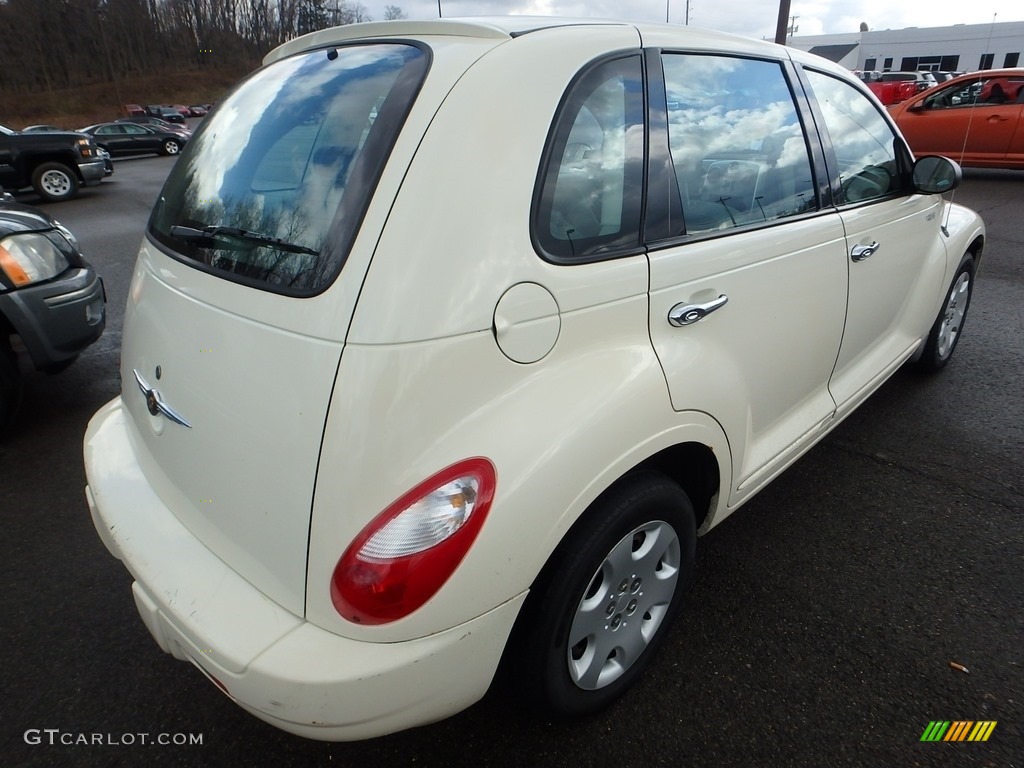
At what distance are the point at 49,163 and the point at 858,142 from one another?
1514cm

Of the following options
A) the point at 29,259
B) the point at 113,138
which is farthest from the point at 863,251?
the point at 113,138

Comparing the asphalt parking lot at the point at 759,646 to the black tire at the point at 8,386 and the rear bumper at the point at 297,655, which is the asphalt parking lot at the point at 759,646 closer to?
the black tire at the point at 8,386

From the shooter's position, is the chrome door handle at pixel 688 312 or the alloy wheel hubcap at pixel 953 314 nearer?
the chrome door handle at pixel 688 312

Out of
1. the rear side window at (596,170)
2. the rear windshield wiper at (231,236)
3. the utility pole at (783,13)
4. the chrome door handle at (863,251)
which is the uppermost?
the utility pole at (783,13)

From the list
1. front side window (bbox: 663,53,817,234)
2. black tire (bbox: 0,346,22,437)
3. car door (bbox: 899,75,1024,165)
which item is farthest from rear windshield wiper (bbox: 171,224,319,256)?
car door (bbox: 899,75,1024,165)

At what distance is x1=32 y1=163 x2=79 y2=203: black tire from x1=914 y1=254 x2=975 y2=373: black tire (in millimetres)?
15310

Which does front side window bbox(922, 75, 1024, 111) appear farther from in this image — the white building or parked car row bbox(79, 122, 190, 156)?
the white building

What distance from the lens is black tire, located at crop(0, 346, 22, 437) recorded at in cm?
336

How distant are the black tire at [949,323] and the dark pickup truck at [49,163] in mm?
15222

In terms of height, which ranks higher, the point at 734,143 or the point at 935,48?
the point at 935,48

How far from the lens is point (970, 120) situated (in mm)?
9914

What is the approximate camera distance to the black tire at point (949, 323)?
3.62m

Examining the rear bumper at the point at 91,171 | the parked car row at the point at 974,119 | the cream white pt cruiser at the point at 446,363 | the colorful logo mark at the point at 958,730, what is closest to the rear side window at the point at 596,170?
the cream white pt cruiser at the point at 446,363

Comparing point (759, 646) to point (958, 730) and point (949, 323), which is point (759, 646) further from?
point (949, 323)
